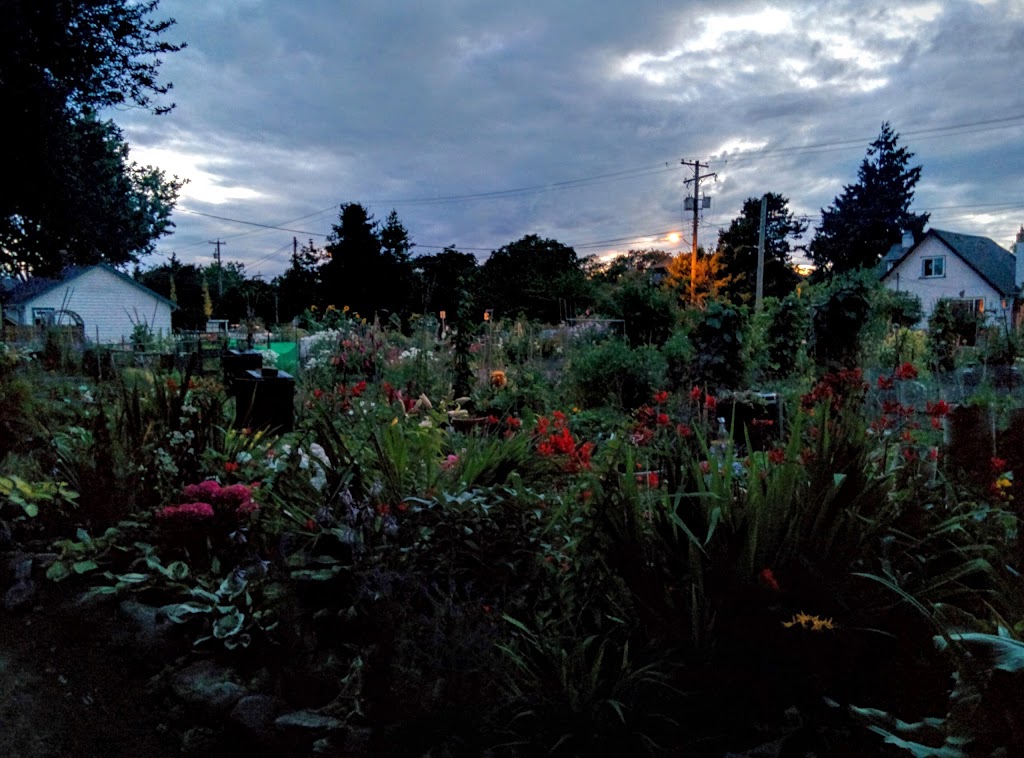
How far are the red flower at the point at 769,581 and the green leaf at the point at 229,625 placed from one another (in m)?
1.60

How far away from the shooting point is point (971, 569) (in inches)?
71.0

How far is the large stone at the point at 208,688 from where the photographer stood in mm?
2041

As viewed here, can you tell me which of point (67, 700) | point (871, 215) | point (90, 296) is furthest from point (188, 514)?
point (871, 215)

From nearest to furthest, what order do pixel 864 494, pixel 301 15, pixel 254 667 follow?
1. pixel 864 494
2. pixel 254 667
3. pixel 301 15

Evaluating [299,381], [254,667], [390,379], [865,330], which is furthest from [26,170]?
[865,330]

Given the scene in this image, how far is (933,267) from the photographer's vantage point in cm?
3097

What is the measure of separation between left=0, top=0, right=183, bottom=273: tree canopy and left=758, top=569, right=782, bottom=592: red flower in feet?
28.3

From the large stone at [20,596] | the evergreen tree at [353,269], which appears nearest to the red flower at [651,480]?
the large stone at [20,596]

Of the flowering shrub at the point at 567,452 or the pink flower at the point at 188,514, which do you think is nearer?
the flowering shrub at the point at 567,452

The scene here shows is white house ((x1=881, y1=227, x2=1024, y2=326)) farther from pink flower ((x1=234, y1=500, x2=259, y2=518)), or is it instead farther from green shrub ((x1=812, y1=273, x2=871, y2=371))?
pink flower ((x1=234, y1=500, x2=259, y2=518))

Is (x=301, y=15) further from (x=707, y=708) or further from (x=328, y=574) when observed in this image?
(x=707, y=708)

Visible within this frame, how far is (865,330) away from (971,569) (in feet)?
26.3

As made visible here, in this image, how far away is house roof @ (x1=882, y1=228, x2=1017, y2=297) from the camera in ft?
95.8

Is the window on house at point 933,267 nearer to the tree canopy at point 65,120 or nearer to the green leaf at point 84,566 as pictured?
the tree canopy at point 65,120
